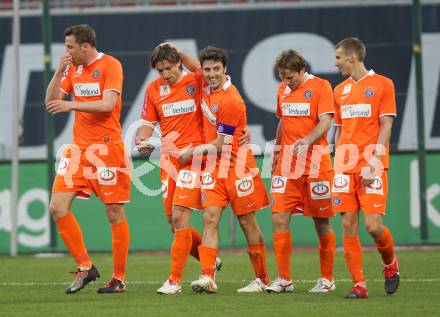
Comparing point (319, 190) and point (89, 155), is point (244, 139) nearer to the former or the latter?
point (319, 190)

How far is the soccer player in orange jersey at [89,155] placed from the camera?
34.3 feet

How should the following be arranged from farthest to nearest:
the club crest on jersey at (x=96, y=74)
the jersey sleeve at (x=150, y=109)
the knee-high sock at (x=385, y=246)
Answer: the jersey sleeve at (x=150, y=109) < the club crest on jersey at (x=96, y=74) < the knee-high sock at (x=385, y=246)

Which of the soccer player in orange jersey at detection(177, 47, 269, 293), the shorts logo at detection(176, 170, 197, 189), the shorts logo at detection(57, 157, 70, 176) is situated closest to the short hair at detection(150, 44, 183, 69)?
the soccer player in orange jersey at detection(177, 47, 269, 293)

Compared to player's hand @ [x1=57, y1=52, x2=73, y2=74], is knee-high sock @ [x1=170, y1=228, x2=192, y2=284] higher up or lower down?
lower down

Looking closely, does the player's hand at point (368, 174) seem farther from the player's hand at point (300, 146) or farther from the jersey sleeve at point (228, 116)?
the jersey sleeve at point (228, 116)

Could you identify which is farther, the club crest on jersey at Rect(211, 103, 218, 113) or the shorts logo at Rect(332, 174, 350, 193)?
the club crest on jersey at Rect(211, 103, 218, 113)

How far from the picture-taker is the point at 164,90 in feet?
34.6

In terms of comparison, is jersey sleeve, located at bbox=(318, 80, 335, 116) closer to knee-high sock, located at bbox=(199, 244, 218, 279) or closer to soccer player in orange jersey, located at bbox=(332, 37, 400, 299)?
soccer player in orange jersey, located at bbox=(332, 37, 400, 299)

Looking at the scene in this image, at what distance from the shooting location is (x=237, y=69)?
65.5 feet

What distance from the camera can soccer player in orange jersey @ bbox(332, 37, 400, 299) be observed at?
970cm

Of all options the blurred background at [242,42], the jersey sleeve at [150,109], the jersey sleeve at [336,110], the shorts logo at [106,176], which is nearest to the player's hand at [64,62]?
the jersey sleeve at [150,109]

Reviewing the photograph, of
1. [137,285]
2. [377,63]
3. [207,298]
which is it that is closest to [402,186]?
[377,63]

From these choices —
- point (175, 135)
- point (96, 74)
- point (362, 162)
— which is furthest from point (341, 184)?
point (96, 74)

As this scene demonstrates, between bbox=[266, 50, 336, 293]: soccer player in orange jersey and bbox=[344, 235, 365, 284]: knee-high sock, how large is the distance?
2.13 ft
